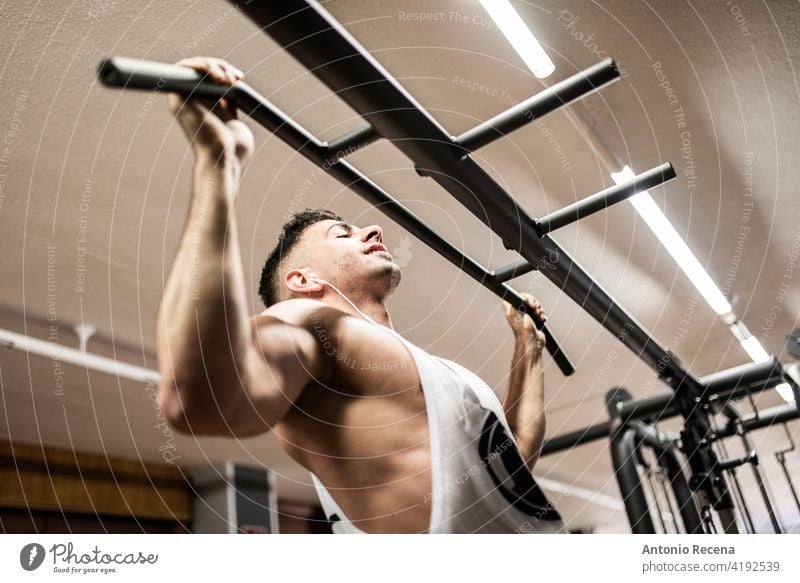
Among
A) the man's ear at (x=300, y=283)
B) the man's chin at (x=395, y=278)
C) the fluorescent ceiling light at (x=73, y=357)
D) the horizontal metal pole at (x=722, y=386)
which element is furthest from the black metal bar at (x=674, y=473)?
the fluorescent ceiling light at (x=73, y=357)

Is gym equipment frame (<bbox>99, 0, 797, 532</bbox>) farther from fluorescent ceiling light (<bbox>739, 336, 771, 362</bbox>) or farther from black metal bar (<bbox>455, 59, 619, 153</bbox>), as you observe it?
fluorescent ceiling light (<bbox>739, 336, 771, 362</bbox>)

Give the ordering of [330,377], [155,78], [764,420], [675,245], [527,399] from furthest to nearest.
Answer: [764,420], [675,245], [527,399], [330,377], [155,78]

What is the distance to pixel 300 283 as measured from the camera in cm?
64

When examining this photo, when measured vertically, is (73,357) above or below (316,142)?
below

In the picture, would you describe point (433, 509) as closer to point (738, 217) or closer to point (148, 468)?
point (148, 468)

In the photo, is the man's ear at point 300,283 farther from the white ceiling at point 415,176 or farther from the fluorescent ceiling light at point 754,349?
the fluorescent ceiling light at point 754,349

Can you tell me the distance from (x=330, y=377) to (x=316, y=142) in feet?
0.78

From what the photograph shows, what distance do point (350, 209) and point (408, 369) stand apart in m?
0.20

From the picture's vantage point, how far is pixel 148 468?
68cm

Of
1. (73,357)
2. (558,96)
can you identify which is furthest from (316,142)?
(73,357)

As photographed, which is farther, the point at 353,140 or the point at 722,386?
the point at 722,386

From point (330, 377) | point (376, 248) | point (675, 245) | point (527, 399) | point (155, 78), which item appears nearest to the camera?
point (155, 78)

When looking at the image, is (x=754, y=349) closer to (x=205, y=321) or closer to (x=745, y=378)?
(x=745, y=378)
